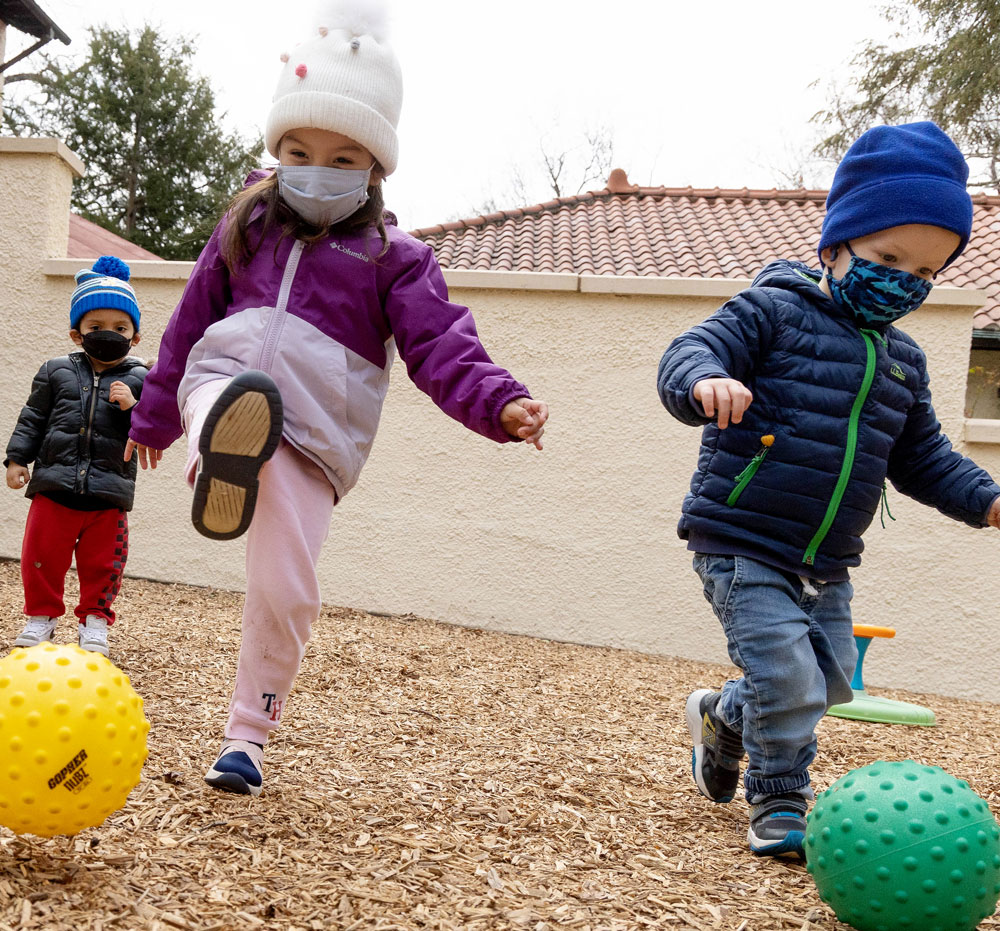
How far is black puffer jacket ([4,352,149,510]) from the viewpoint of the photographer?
4.37 m

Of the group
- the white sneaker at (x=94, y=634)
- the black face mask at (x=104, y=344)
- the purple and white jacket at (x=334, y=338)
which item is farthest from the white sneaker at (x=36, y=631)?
the purple and white jacket at (x=334, y=338)

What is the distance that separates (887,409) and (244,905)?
2027mm

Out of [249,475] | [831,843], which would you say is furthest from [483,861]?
[249,475]

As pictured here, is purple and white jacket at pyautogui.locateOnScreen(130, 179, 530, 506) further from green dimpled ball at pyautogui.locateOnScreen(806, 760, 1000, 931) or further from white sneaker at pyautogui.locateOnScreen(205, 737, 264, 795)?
green dimpled ball at pyautogui.locateOnScreen(806, 760, 1000, 931)

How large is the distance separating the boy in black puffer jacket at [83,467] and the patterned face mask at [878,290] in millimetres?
3021

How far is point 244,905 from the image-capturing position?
1858mm

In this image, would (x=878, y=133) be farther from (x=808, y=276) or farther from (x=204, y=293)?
(x=204, y=293)

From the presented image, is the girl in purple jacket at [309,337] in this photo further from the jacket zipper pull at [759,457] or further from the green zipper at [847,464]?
the green zipper at [847,464]

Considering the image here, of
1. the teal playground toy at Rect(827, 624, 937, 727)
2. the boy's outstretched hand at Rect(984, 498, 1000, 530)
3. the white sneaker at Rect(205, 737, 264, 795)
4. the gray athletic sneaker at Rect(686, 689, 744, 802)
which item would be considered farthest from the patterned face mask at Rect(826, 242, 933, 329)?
the teal playground toy at Rect(827, 624, 937, 727)

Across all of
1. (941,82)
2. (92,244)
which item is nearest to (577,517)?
(92,244)

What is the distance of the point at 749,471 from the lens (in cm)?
265

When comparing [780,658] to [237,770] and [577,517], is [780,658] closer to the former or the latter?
[237,770]

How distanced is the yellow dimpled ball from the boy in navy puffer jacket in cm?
145

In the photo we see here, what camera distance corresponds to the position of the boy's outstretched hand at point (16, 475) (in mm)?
4402
